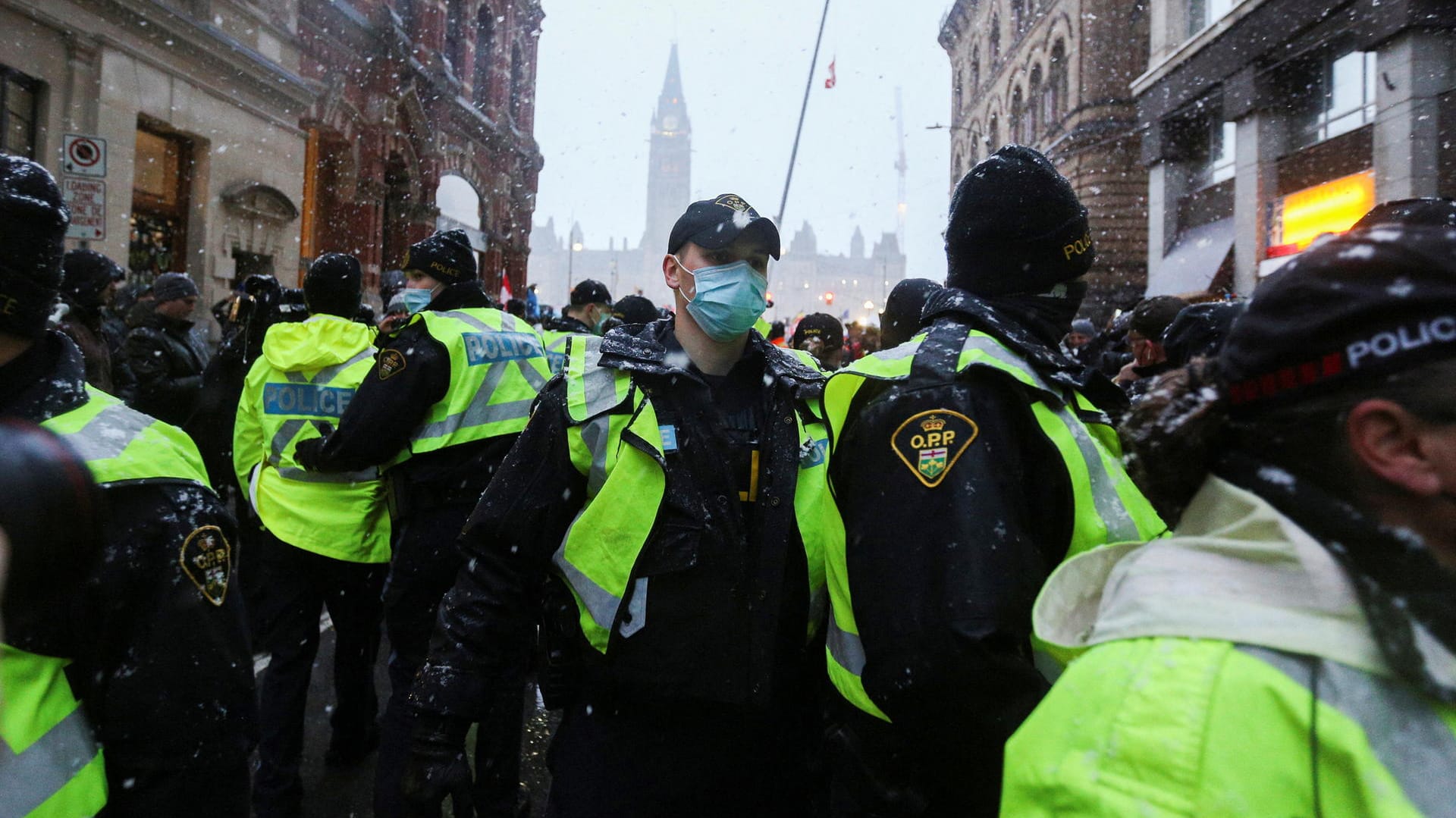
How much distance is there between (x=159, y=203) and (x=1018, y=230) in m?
14.1

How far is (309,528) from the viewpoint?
3.82 metres

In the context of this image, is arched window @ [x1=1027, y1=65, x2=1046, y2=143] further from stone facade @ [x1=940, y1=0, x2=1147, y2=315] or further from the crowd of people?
the crowd of people

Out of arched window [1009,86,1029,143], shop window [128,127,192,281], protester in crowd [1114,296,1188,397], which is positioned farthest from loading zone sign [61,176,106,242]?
arched window [1009,86,1029,143]

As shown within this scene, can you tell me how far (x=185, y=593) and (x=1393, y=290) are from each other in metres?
1.82

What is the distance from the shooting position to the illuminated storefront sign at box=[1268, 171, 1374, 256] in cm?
1103

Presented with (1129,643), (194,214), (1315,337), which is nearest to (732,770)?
(1129,643)

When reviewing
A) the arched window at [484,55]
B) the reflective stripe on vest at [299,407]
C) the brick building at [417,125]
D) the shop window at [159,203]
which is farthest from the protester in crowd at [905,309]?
the arched window at [484,55]

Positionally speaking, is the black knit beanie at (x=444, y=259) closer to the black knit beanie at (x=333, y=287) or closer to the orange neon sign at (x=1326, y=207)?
the black knit beanie at (x=333, y=287)

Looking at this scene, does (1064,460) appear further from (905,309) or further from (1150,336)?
(1150,336)

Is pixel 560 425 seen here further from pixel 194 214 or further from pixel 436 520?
pixel 194 214

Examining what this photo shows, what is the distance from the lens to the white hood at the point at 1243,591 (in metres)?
0.83

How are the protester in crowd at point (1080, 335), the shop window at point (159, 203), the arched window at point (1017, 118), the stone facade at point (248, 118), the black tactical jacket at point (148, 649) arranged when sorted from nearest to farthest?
1. the black tactical jacket at point (148, 649)
2. the protester in crowd at point (1080, 335)
3. the stone facade at point (248, 118)
4. the shop window at point (159, 203)
5. the arched window at point (1017, 118)

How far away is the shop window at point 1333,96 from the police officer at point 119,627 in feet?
44.6

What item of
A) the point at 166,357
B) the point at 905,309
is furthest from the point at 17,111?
the point at 905,309
